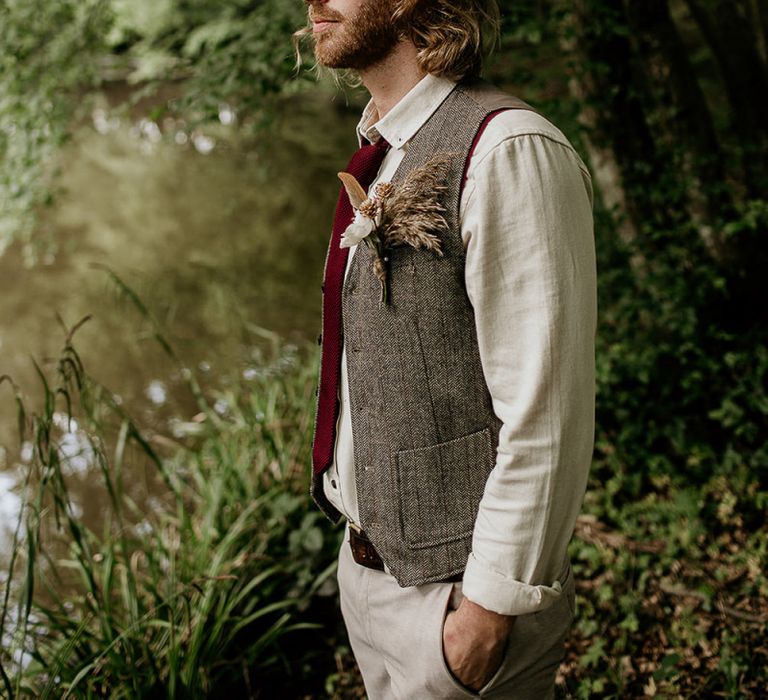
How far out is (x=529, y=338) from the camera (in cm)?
110

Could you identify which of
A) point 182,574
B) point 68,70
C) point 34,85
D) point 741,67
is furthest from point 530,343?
point 68,70

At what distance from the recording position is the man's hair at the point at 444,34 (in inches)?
50.1

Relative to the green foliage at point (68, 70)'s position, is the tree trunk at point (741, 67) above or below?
below

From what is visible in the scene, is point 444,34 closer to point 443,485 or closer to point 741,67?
point 443,485

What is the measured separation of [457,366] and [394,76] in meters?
0.55

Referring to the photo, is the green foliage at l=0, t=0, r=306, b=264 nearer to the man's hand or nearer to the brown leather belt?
the brown leather belt

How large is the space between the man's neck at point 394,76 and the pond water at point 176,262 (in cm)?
208

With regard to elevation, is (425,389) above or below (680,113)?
above

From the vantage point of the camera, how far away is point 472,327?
3.92 ft

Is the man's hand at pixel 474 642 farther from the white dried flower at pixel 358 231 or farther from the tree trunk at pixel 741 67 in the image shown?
the tree trunk at pixel 741 67

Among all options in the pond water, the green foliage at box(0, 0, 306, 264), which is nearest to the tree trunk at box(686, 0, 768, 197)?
the green foliage at box(0, 0, 306, 264)

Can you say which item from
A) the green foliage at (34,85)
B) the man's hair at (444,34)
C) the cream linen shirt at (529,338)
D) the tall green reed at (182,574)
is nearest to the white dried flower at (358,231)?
the cream linen shirt at (529,338)

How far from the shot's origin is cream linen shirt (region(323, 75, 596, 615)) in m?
1.08

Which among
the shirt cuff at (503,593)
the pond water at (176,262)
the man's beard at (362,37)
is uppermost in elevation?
the man's beard at (362,37)
